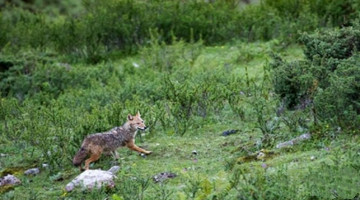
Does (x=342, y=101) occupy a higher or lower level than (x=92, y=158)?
higher

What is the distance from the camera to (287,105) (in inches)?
387

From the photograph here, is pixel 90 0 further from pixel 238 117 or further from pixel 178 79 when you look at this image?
pixel 238 117

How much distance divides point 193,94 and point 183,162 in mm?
1948

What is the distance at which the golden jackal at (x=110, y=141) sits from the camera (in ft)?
28.3

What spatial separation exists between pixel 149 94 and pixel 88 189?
4.53 metres

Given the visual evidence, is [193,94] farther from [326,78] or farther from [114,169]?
[114,169]

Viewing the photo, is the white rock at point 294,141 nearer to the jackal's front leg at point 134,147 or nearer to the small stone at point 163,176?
the small stone at point 163,176

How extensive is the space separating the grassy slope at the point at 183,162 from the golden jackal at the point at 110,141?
19 cm

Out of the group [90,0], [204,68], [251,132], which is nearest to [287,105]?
[251,132]

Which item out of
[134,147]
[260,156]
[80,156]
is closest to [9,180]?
[80,156]

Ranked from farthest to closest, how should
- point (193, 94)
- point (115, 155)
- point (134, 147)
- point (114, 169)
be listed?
point (193, 94)
point (134, 147)
point (115, 155)
point (114, 169)

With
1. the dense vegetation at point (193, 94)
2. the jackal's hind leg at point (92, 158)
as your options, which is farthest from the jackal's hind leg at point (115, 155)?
the jackal's hind leg at point (92, 158)

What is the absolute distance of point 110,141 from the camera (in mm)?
8773

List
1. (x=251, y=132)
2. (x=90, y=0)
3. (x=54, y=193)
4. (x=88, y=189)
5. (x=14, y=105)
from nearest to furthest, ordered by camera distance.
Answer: (x=88, y=189) → (x=54, y=193) → (x=251, y=132) → (x=14, y=105) → (x=90, y=0)
